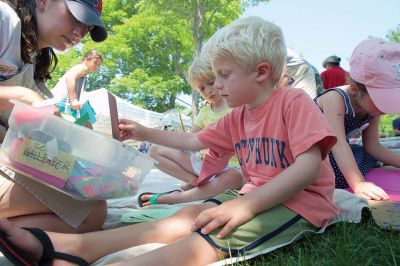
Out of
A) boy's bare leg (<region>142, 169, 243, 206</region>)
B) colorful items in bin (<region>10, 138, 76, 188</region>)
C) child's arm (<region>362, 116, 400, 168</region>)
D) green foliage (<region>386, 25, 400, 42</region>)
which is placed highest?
colorful items in bin (<region>10, 138, 76, 188</region>)

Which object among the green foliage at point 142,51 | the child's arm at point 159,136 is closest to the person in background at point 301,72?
the child's arm at point 159,136

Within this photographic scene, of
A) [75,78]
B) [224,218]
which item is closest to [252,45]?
[224,218]

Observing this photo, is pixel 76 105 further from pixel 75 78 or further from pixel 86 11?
pixel 75 78

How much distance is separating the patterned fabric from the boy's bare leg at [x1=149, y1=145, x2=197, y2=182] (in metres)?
0.85

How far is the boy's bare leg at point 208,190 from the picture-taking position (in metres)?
2.11

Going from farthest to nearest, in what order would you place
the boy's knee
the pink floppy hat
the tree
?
the tree
the boy's knee
the pink floppy hat

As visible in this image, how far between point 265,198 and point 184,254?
29 cm

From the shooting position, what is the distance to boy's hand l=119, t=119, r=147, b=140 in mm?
1610

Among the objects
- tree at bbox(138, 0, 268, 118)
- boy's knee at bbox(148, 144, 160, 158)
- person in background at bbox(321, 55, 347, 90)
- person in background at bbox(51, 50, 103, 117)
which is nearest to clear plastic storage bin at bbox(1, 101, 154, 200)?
boy's knee at bbox(148, 144, 160, 158)

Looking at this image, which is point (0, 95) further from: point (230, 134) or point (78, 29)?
point (230, 134)

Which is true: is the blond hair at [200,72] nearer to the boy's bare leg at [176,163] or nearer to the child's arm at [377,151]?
the boy's bare leg at [176,163]

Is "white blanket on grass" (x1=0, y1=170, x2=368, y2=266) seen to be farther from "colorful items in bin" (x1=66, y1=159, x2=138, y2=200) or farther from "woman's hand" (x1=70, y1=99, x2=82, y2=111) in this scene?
"woman's hand" (x1=70, y1=99, x2=82, y2=111)

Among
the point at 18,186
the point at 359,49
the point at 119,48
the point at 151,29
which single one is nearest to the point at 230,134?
the point at 18,186

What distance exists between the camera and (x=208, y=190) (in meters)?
2.17
